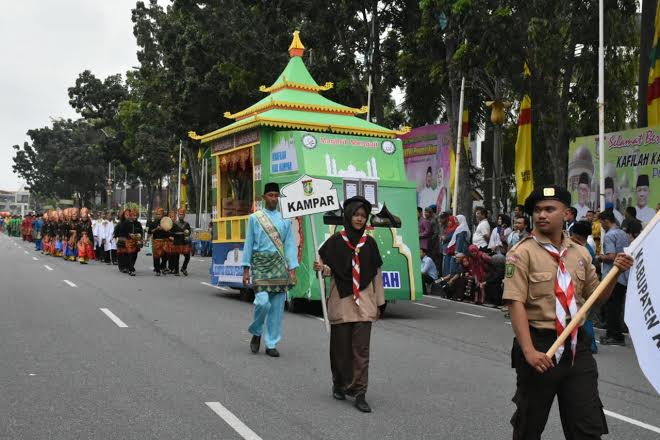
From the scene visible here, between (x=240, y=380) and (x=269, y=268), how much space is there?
69.1 inches

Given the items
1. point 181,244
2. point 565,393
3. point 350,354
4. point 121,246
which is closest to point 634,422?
point 350,354

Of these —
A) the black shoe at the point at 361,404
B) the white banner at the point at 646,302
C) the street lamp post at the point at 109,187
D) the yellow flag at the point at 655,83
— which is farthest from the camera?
the street lamp post at the point at 109,187

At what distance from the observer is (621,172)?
17281mm

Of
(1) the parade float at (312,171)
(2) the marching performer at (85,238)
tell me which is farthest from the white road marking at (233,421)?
(2) the marching performer at (85,238)

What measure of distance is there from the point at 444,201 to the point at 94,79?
44.9 m

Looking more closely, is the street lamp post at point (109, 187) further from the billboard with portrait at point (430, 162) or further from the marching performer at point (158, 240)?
the marching performer at point (158, 240)

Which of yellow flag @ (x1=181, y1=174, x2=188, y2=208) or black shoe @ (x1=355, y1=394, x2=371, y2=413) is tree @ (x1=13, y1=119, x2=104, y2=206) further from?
black shoe @ (x1=355, y1=394, x2=371, y2=413)

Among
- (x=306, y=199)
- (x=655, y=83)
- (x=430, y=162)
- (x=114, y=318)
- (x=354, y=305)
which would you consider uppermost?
(x=655, y=83)

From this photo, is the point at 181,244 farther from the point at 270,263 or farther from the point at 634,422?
the point at 634,422

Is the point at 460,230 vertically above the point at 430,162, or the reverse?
the point at 430,162

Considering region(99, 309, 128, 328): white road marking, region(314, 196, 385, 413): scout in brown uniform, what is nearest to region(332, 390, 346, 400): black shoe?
region(314, 196, 385, 413): scout in brown uniform

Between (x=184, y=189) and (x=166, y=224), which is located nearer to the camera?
(x=166, y=224)

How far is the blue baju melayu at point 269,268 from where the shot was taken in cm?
965

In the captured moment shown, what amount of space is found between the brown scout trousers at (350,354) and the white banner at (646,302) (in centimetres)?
321
